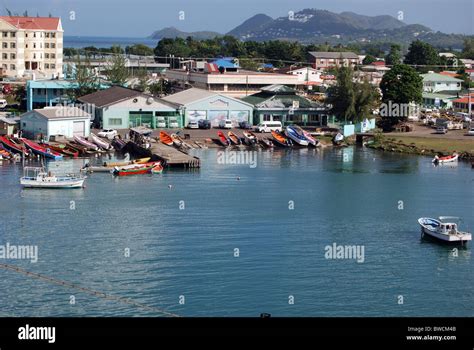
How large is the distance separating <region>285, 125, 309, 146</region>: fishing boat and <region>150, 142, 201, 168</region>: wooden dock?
7.94 feet

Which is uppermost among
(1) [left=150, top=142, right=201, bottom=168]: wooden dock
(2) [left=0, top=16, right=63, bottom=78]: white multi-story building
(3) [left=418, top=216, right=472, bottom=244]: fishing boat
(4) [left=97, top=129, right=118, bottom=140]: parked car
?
(2) [left=0, top=16, right=63, bottom=78]: white multi-story building

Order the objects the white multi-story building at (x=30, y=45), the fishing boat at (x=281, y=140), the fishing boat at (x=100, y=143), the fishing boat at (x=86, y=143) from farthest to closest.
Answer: the white multi-story building at (x=30, y=45), the fishing boat at (x=281, y=140), the fishing boat at (x=100, y=143), the fishing boat at (x=86, y=143)

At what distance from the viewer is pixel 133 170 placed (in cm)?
990

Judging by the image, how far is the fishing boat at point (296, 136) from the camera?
13.1m

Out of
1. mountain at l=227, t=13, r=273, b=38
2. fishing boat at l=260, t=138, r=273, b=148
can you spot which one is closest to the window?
fishing boat at l=260, t=138, r=273, b=148

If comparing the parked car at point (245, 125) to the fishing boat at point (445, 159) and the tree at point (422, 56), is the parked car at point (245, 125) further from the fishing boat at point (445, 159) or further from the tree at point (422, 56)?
the tree at point (422, 56)

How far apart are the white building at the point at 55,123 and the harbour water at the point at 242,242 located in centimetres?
156

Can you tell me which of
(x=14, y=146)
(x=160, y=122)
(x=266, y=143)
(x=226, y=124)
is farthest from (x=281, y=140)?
(x=14, y=146)

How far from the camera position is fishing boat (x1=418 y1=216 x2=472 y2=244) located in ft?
21.8

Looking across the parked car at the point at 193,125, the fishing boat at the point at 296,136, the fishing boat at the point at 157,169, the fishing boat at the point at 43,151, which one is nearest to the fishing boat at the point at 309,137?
the fishing boat at the point at 296,136

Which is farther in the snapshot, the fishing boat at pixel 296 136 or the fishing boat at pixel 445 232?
the fishing boat at pixel 296 136

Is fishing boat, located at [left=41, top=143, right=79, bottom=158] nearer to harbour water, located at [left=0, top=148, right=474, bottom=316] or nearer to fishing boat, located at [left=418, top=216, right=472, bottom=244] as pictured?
harbour water, located at [left=0, top=148, right=474, bottom=316]

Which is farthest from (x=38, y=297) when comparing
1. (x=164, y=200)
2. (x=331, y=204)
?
(x=331, y=204)

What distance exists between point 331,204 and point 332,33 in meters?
75.3
